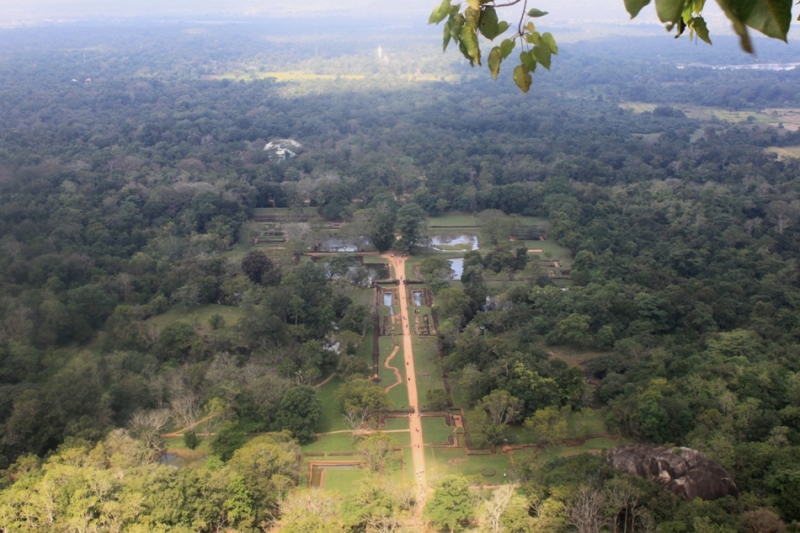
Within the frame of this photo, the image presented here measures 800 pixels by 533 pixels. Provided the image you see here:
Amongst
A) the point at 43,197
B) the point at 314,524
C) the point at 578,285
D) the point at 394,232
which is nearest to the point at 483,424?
the point at 314,524

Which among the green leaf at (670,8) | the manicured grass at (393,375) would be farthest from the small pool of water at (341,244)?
the green leaf at (670,8)

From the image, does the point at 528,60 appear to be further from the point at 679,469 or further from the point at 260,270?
the point at 260,270

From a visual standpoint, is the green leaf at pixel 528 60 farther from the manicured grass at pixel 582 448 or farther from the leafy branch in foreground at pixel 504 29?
the manicured grass at pixel 582 448

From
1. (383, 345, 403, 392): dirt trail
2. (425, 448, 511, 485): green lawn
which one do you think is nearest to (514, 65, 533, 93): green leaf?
(425, 448, 511, 485): green lawn

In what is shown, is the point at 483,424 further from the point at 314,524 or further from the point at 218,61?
the point at 218,61

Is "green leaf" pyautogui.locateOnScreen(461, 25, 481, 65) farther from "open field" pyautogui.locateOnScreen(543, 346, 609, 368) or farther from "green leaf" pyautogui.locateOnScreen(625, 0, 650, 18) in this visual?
"open field" pyautogui.locateOnScreen(543, 346, 609, 368)
